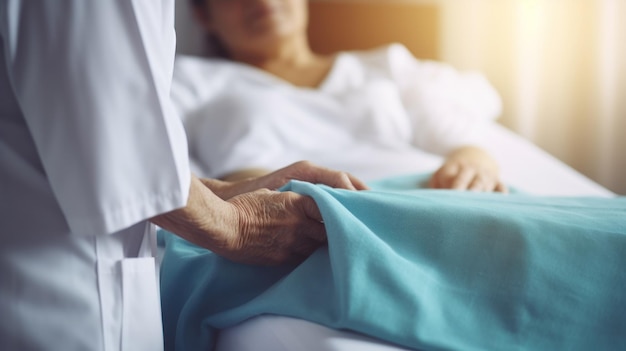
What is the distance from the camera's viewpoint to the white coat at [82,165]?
523mm

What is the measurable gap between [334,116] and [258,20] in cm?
36

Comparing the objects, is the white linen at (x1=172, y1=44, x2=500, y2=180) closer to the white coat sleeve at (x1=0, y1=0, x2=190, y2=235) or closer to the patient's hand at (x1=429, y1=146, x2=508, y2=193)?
the patient's hand at (x1=429, y1=146, x2=508, y2=193)

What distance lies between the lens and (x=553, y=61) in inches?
82.4

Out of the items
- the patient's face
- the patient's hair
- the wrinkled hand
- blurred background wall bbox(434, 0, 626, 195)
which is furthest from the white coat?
blurred background wall bbox(434, 0, 626, 195)

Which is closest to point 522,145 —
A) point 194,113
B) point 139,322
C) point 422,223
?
point 194,113

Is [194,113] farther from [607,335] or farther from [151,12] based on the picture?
[607,335]

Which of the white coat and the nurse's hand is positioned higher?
the white coat

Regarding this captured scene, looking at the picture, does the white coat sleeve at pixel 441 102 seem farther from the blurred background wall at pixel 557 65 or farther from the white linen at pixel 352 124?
the blurred background wall at pixel 557 65

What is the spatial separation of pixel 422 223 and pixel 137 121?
A: 0.32 metres

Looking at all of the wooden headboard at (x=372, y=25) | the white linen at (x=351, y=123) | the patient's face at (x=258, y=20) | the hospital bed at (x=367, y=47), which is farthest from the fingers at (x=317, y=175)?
the wooden headboard at (x=372, y=25)

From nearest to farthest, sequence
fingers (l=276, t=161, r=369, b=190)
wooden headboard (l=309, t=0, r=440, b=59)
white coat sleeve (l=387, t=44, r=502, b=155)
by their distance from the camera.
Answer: fingers (l=276, t=161, r=369, b=190) → white coat sleeve (l=387, t=44, r=502, b=155) → wooden headboard (l=309, t=0, r=440, b=59)

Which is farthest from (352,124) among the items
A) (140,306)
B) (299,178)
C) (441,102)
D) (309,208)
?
(140,306)

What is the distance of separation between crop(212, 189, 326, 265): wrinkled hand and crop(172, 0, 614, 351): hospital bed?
0.24 feet

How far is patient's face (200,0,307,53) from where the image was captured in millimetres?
1711
